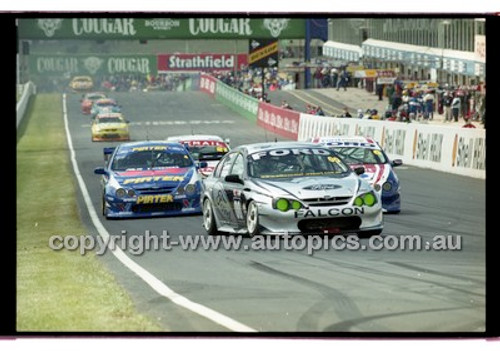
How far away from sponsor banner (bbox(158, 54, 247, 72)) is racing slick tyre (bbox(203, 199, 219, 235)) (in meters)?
5.11

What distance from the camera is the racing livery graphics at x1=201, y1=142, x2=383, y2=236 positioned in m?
14.6

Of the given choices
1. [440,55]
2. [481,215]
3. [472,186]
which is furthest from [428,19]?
[472,186]

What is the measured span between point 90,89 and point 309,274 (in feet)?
185

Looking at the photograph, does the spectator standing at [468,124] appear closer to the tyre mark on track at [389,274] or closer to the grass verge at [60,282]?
the grass verge at [60,282]

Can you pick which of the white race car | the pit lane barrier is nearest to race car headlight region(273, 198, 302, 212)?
the white race car

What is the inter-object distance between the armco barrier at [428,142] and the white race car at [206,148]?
6.71m

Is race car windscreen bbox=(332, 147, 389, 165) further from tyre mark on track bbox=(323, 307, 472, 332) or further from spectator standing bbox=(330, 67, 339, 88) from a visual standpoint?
tyre mark on track bbox=(323, 307, 472, 332)

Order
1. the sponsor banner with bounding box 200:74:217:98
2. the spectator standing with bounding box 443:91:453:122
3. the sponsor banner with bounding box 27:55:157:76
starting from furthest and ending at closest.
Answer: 1. the sponsor banner with bounding box 200:74:217:98
2. the spectator standing with bounding box 443:91:453:122
3. the sponsor banner with bounding box 27:55:157:76

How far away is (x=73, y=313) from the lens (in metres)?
10.9

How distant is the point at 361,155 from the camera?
67.6 ft

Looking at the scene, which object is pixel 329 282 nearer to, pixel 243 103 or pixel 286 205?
pixel 286 205

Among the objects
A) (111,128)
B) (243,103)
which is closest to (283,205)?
(111,128)

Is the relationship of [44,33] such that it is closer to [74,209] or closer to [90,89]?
[74,209]

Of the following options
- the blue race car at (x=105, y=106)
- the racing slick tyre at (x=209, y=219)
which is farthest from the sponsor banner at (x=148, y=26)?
the blue race car at (x=105, y=106)
